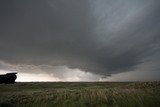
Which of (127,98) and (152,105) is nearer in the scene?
(152,105)

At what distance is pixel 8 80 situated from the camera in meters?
68.7

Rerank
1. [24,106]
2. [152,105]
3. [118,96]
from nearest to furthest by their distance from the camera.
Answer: [152,105] → [24,106] → [118,96]

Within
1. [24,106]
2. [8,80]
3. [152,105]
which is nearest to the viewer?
[152,105]

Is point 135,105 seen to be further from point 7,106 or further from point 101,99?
point 7,106

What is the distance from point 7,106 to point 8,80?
2092 inches

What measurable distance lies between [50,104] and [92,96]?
515 centimetres

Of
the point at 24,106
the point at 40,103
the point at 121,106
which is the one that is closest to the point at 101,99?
the point at 121,106

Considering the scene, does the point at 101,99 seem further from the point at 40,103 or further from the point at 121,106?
the point at 40,103

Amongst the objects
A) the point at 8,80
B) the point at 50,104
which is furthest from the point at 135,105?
the point at 8,80

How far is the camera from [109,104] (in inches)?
778

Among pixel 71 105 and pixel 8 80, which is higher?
pixel 8 80

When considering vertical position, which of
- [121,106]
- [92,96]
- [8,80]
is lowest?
[121,106]

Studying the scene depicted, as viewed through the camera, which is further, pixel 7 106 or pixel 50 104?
pixel 50 104

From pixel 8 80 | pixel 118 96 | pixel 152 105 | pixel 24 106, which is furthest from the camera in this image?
pixel 8 80
